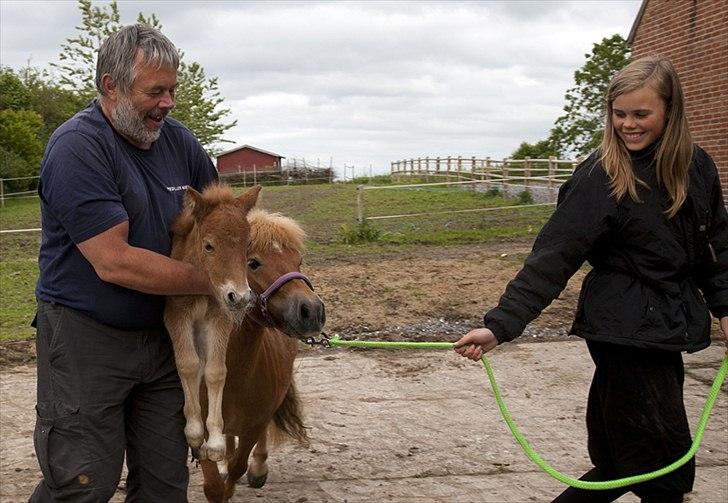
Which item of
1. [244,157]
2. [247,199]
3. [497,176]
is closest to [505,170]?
[497,176]

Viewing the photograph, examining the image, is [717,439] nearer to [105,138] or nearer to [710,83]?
[105,138]

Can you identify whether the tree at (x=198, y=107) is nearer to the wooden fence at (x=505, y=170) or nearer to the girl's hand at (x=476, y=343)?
the wooden fence at (x=505, y=170)

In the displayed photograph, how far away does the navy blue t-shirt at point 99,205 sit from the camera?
8.68 feet

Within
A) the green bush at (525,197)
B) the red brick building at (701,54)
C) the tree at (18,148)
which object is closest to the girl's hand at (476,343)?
the red brick building at (701,54)

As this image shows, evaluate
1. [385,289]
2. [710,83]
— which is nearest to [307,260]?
[385,289]

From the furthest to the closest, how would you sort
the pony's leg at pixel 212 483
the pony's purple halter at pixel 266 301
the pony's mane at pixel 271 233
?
the pony's leg at pixel 212 483 → the pony's mane at pixel 271 233 → the pony's purple halter at pixel 266 301

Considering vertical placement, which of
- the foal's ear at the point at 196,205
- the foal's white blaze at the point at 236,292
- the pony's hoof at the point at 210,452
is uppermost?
the foal's ear at the point at 196,205

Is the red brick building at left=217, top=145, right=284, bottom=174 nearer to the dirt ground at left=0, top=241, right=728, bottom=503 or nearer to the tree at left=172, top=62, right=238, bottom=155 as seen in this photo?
the tree at left=172, top=62, right=238, bottom=155

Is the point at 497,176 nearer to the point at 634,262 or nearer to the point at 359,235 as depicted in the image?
the point at 359,235

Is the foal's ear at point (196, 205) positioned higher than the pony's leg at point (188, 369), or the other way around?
the foal's ear at point (196, 205)

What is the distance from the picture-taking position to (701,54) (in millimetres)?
13531

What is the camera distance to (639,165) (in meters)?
2.94

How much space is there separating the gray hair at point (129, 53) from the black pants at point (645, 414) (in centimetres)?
180

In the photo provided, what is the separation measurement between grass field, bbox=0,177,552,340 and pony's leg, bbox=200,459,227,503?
4821 millimetres
